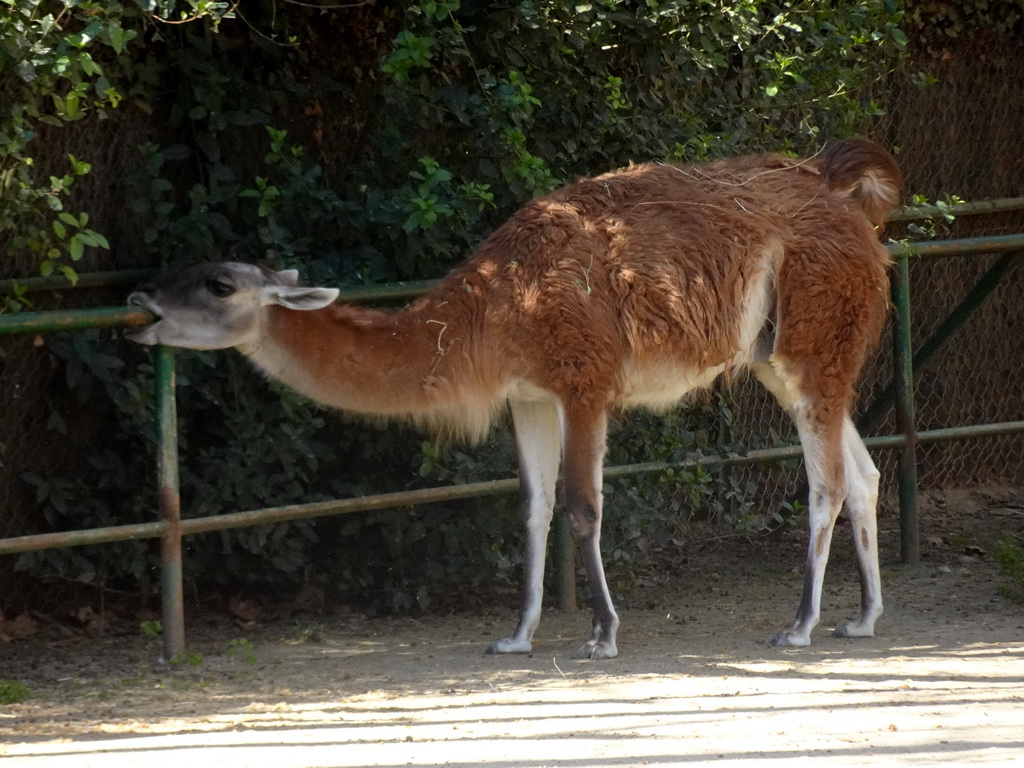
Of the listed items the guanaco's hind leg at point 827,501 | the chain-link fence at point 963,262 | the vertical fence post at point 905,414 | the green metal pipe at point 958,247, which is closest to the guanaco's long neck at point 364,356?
the guanaco's hind leg at point 827,501

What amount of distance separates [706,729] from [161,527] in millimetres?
2093

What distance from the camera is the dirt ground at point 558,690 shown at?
3748mm

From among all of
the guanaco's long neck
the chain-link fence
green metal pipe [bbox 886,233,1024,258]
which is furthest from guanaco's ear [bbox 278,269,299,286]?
the chain-link fence

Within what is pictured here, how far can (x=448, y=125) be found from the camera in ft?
19.1

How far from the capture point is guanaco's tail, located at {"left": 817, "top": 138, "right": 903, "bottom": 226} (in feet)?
18.5

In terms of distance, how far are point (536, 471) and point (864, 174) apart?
1.82 metres

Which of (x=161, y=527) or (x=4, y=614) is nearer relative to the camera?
(x=161, y=527)

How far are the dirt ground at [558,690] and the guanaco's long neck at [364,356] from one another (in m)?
0.99

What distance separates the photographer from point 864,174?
18.5ft

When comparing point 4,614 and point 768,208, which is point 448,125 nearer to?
point 768,208

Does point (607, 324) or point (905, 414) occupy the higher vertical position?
point (607, 324)

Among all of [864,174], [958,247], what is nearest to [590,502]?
[864,174]

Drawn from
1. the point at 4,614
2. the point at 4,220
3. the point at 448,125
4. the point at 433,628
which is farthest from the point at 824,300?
the point at 4,614

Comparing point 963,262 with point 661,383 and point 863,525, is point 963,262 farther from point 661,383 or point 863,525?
point 661,383
